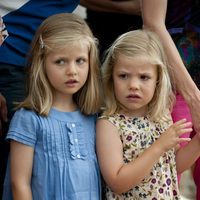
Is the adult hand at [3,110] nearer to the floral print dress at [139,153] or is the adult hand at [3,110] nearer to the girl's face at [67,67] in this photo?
the girl's face at [67,67]

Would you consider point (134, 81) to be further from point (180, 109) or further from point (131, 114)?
point (180, 109)

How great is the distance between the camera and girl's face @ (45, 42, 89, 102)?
224 centimetres

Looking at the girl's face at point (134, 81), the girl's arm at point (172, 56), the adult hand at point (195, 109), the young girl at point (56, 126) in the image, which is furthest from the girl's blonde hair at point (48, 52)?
the adult hand at point (195, 109)

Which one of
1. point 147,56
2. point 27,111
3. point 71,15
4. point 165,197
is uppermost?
point 71,15

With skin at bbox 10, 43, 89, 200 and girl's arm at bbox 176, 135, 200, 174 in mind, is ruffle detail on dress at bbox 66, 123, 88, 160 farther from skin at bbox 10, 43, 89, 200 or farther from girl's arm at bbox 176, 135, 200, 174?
girl's arm at bbox 176, 135, 200, 174

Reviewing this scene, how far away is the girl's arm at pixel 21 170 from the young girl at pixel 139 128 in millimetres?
277

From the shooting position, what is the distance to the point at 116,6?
2.91m

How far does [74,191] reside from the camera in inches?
87.3

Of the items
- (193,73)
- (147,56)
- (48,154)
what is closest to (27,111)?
(48,154)

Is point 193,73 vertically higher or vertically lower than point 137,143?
higher

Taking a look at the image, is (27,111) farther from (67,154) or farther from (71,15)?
(71,15)

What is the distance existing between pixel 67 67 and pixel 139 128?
372mm

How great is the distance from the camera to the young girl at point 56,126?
2.20 m

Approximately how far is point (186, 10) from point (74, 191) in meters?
1.08
